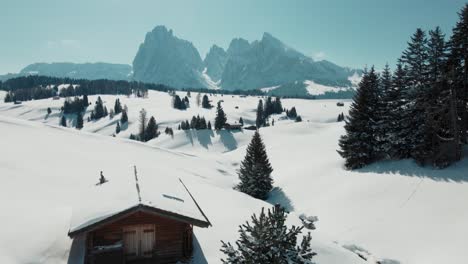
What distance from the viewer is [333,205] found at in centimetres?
3158

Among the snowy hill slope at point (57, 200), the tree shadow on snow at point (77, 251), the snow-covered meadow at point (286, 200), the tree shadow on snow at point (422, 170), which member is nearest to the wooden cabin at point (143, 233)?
the tree shadow on snow at point (77, 251)

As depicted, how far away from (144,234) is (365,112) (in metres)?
34.2

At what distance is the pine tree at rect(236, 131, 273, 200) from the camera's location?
4009cm

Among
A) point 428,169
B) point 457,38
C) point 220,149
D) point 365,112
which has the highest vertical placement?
point 457,38

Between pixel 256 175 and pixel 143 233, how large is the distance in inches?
1084

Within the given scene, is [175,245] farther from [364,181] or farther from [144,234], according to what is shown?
[364,181]

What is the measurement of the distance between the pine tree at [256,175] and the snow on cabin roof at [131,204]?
78.5 ft

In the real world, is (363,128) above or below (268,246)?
above

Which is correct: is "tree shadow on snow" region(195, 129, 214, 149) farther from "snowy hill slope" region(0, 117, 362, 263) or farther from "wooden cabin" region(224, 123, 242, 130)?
"snowy hill slope" region(0, 117, 362, 263)

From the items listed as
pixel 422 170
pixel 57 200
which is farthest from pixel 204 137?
pixel 57 200

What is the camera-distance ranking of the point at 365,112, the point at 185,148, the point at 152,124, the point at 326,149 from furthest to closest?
the point at 152,124
the point at 185,148
the point at 326,149
the point at 365,112

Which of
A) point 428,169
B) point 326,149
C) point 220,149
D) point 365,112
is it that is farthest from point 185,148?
point 428,169

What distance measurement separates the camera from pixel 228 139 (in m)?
104

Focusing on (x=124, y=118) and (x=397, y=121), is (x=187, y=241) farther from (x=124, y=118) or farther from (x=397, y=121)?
(x=124, y=118)
